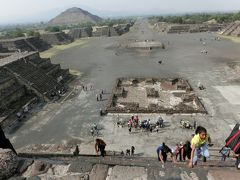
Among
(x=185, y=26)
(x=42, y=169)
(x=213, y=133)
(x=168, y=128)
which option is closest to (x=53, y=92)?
(x=168, y=128)

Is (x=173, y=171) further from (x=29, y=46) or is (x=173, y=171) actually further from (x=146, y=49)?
(x=29, y=46)

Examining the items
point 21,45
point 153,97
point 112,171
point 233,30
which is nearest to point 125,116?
point 153,97

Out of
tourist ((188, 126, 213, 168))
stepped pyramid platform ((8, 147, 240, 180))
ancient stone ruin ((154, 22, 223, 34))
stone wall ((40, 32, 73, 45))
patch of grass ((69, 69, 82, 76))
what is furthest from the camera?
ancient stone ruin ((154, 22, 223, 34))

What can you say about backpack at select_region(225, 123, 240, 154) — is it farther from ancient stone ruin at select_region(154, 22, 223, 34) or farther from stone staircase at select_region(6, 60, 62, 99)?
ancient stone ruin at select_region(154, 22, 223, 34)

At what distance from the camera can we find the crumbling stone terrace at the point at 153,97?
941 inches

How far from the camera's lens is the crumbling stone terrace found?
78.4 ft

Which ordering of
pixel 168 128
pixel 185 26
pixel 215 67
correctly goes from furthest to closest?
pixel 185 26 → pixel 215 67 → pixel 168 128

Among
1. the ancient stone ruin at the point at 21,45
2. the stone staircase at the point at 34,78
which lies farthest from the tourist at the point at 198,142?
the ancient stone ruin at the point at 21,45

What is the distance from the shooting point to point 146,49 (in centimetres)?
6512

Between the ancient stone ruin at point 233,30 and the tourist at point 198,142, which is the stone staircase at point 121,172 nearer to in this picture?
the tourist at point 198,142

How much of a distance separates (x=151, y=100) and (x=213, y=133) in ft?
30.5

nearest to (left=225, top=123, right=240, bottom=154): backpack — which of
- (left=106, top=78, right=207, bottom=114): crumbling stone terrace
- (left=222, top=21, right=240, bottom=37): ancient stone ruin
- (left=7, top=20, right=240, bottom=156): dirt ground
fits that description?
(left=7, top=20, right=240, bottom=156): dirt ground

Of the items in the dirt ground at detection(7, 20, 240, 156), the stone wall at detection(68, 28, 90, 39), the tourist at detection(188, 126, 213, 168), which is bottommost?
the stone wall at detection(68, 28, 90, 39)

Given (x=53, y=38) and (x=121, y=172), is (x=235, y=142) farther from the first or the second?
(x=53, y=38)
